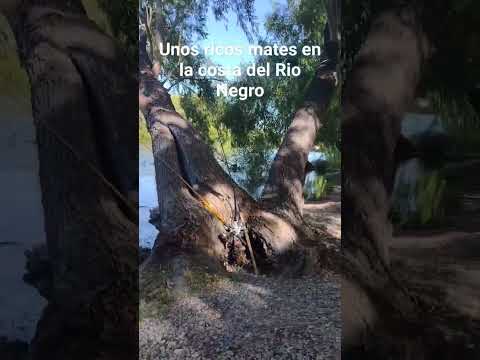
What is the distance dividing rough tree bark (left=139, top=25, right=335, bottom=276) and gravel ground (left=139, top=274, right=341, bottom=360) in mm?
158

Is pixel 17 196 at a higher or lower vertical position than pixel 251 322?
higher

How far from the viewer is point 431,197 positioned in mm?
2674

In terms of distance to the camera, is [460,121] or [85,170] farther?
[460,121]

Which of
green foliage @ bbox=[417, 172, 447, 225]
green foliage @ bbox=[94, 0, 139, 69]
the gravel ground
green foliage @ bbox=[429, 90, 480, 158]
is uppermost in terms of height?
green foliage @ bbox=[94, 0, 139, 69]

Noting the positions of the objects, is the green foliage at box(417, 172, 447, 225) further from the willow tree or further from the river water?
the river water

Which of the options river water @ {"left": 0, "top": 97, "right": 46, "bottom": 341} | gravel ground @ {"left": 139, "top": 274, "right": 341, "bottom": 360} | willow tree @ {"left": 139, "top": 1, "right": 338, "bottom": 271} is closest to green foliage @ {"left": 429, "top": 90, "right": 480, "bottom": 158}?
willow tree @ {"left": 139, "top": 1, "right": 338, "bottom": 271}

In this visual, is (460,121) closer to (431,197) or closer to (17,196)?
(431,197)

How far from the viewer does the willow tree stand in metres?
2.56

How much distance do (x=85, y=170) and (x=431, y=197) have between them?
1.87 m

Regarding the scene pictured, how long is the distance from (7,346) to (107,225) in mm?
866

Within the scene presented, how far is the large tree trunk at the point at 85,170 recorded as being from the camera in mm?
2494

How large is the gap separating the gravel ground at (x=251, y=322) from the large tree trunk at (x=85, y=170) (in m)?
0.19

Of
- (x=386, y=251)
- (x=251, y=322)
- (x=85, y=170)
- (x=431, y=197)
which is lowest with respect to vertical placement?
(x=251, y=322)

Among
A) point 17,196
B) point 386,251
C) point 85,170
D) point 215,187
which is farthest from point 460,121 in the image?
point 17,196
